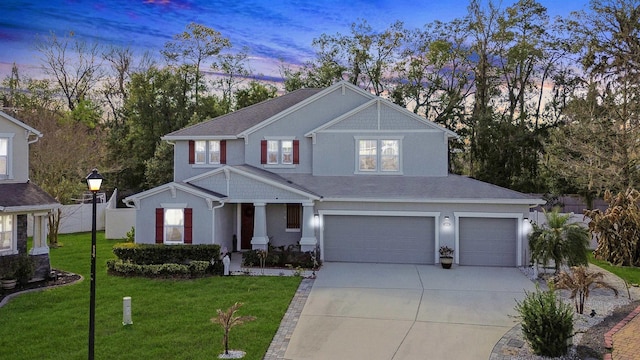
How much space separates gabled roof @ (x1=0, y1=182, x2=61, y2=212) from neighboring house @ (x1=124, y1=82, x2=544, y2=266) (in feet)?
9.15

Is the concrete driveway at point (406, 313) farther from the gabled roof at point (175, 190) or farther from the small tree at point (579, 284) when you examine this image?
the gabled roof at point (175, 190)

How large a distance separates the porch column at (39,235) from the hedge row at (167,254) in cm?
243

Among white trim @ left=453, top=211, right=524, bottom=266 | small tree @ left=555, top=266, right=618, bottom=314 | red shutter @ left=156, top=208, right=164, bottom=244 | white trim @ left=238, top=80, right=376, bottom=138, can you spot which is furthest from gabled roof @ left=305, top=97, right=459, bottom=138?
small tree @ left=555, top=266, right=618, bottom=314

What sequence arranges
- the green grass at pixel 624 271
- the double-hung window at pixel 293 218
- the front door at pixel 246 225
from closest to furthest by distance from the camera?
the green grass at pixel 624 271
the double-hung window at pixel 293 218
the front door at pixel 246 225

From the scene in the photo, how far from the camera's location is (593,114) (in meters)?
23.5

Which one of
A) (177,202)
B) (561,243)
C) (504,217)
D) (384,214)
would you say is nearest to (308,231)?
(384,214)

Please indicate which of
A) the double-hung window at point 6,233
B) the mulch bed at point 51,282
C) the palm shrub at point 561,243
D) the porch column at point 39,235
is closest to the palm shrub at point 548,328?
the palm shrub at point 561,243

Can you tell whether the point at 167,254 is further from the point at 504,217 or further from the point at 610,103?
the point at 610,103

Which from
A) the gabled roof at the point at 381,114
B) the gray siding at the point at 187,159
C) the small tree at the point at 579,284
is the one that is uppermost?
the gabled roof at the point at 381,114

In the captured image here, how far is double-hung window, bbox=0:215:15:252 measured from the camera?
547 inches

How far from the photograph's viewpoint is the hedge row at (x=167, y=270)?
1493cm

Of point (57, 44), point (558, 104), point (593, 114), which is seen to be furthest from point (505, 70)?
point (57, 44)

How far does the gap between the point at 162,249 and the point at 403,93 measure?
77.5 ft

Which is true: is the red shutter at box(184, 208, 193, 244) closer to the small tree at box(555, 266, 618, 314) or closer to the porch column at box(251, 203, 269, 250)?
the porch column at box(251, 203, 269, 250)
